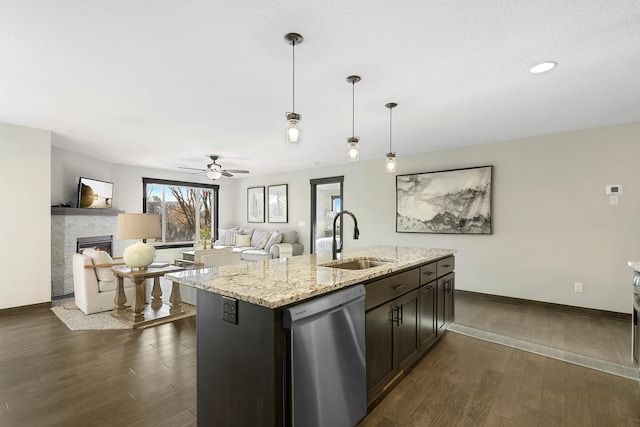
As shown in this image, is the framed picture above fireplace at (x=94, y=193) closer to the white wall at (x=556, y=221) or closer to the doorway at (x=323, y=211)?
the doorway at (x=323, y=211)

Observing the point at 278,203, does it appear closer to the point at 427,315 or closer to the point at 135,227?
the point at 135,227

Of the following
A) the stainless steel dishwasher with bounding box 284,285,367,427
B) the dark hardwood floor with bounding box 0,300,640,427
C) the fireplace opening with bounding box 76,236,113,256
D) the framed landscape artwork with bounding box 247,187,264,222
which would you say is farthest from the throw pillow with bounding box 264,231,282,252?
the stainless steel dishwasher with bounding box 284,285,367,427

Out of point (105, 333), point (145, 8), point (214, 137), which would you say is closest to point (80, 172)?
point (214, 137)

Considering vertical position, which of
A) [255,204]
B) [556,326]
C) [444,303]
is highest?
[255,204]

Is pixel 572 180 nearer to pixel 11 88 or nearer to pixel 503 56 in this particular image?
pixel 503 56

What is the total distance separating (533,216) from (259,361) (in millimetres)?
4439

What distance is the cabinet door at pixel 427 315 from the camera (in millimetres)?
2668

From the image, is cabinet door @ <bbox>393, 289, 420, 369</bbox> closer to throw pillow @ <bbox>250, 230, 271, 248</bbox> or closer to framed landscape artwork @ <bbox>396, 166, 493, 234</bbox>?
framed landscape artwork @ <bbox>396, 166, 493, 234</bbox>

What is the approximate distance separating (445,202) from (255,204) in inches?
201

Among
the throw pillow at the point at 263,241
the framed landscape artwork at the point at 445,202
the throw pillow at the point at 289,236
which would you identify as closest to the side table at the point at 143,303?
the throw pillow at the point at 263,241

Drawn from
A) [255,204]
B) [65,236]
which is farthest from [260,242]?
[65,236]

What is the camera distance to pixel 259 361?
4.71 ft

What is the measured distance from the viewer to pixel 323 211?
23.3ft

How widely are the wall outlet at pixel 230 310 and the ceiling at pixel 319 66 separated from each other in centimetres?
162
